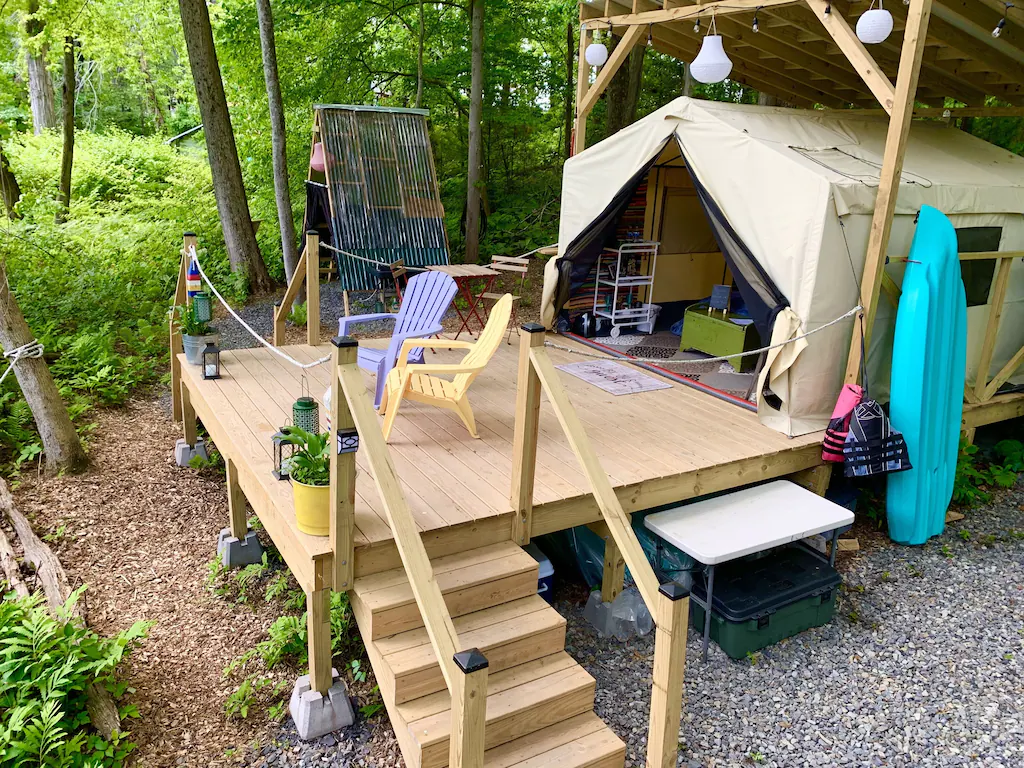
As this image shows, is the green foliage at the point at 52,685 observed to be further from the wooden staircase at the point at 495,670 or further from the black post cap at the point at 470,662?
the black post cap at the point at 470,662

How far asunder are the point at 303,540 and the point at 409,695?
0.77m

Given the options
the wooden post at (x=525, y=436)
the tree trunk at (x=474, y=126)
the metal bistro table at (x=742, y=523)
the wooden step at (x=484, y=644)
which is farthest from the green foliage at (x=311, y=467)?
the tree trunk at (x=474, y=126)

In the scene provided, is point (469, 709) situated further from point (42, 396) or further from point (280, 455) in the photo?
point (42, 396)

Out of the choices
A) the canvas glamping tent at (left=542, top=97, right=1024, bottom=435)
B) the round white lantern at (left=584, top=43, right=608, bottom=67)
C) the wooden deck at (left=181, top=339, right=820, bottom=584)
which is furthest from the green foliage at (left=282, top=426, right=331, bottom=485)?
the round white lantern at (left=584, top=43, right=608, bottom=67)

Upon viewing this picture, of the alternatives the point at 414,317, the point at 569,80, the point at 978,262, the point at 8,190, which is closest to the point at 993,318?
the point at 978,262

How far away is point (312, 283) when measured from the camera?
5.88 meters

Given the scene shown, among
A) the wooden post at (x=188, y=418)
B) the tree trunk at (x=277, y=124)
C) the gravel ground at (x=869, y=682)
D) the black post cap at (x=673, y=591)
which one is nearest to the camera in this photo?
the black post cap at (x=673, y=591)

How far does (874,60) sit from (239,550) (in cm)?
566

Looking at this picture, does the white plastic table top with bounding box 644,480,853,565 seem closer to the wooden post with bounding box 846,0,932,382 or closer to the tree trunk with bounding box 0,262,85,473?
the wooden post with bounding box 846,0,932,382

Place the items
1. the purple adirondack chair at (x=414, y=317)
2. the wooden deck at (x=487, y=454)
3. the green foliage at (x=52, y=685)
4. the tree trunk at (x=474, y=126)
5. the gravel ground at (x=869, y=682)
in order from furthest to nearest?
1. the tree trunk at (x=474, y=126)
2. the purple adirondack chair at (x=414, y=317)
3. the wooden deck at (x=487, y=454)
4. the gravel ground at (x=869, y=682)
5. the green foliage at (x=52, y=685)

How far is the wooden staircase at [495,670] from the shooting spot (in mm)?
2725

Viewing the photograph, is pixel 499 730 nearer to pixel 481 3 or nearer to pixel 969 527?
pixel 969 527

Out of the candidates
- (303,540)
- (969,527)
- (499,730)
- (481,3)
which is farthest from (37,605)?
(481,3)

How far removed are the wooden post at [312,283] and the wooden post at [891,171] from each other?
12.3 ft
